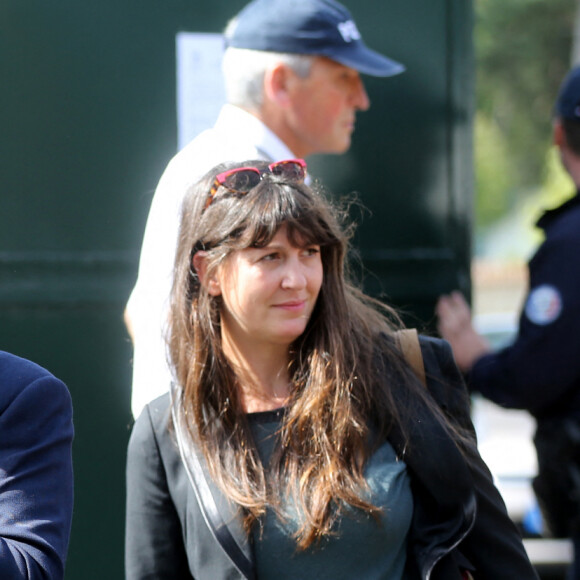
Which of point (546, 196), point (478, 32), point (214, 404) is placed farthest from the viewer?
point (546, 196)

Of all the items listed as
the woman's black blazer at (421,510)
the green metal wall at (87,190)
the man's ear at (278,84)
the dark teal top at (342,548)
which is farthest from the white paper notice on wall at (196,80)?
the dark teal top at (342,548)

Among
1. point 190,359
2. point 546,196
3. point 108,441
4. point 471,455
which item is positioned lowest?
point 546,196

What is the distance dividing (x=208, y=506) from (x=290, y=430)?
0.23m

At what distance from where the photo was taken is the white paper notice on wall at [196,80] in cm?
358

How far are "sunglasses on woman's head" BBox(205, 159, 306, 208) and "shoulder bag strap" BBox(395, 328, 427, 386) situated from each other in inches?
16.5

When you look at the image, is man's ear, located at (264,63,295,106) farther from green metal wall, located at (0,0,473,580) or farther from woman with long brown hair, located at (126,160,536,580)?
woman with long brown hair, located at (126,160,536,580)

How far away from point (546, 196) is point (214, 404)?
23380mm

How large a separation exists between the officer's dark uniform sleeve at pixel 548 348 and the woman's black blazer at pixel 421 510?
0.91 metres

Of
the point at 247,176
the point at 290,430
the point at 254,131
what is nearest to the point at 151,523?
the point at 290,430

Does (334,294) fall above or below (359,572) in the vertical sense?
above

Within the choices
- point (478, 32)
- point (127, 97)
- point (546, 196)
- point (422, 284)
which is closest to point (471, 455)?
point (422, 284)

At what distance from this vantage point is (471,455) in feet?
7.52

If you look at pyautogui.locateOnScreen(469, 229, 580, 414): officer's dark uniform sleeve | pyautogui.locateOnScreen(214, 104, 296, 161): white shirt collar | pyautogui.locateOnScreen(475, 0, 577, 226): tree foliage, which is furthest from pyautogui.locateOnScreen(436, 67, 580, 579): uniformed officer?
pyautogui.locateOnScreen(475, 0, 577, 226): tree foliage

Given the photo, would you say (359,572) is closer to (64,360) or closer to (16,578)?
(16,578)
